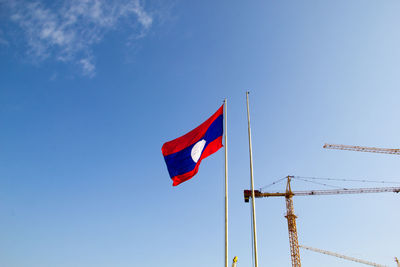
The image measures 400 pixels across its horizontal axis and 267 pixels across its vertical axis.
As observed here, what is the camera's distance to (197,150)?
14758 mm

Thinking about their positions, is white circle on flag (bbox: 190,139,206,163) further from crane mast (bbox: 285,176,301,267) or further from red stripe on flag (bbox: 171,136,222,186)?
crane mast (bbox: 285,176,301,267)

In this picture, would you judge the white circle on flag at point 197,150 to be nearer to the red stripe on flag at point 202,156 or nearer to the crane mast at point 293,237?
the red stripe on flag at point 202,156

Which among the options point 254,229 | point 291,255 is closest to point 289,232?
point 291,255

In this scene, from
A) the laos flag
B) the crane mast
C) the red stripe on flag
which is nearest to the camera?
the red stripe on flag

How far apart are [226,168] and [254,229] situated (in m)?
3.14

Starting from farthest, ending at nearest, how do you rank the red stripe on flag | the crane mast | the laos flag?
the crane mast
the laos flag
the red stripe on flag

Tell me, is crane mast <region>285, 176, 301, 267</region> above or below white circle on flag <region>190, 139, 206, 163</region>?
above

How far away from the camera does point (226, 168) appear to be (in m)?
13.9

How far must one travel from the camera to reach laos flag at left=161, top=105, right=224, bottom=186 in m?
14.5

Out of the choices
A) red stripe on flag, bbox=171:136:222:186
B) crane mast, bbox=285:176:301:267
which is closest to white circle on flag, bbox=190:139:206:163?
red stripe on flag, bbox=171:136:222:186

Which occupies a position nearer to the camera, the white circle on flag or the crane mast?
the white circle on flag

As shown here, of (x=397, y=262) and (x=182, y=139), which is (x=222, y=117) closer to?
(x=182, y=139)

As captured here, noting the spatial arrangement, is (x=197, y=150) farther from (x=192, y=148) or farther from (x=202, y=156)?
(x=202, y=156)

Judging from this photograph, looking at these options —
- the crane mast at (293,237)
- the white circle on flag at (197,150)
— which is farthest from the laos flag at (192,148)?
the crane mast at (293,237)
